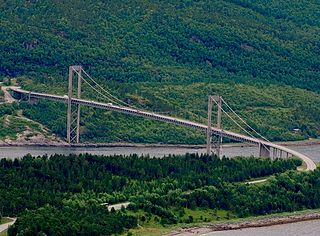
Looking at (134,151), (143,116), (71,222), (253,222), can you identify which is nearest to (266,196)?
(253,222)

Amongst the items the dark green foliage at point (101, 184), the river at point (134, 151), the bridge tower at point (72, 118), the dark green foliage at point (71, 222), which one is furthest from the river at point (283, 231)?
the bridge tower at point (72, 118)

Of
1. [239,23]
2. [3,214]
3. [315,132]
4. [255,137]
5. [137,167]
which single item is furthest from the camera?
[239,23]

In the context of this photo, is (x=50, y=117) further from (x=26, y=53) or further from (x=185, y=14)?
(x=185, y=14)

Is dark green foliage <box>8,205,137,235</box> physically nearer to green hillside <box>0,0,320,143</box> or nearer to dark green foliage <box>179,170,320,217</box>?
dark green foliage <box>179,170,320,217</box>

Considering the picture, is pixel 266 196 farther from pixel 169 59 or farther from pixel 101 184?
pixel 169 59

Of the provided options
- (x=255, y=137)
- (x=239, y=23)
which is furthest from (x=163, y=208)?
(x=239, y=23)
